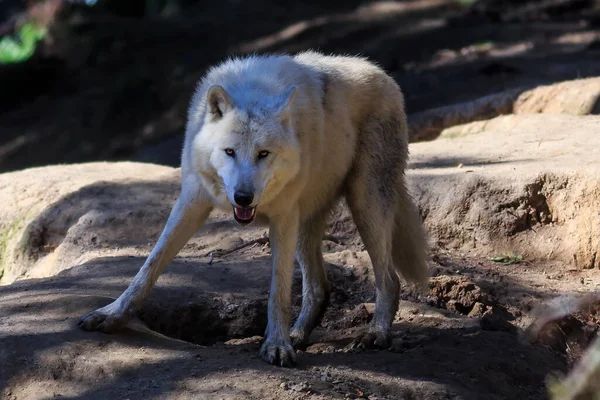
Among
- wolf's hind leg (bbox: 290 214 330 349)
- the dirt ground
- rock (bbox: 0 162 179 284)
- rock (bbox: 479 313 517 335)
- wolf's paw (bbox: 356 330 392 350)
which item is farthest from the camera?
rock (bbox: 0 162 179 284)

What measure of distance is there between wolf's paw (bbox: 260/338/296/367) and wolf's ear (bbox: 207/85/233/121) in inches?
55.0

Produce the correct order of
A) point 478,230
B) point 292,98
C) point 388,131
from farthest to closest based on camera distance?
1. point 478,230
2. point 388,131
3. point 292,98

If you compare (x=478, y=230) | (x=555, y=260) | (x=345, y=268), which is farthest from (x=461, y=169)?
(x=345, y=268)

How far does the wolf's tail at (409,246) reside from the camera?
6.38 m

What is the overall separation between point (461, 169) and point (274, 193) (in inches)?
138

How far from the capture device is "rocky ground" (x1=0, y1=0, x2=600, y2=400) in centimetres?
480

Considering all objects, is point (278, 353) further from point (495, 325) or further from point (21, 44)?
point (21, 44)

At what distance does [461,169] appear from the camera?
8172 millimetres

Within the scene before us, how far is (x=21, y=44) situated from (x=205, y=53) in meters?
4.96

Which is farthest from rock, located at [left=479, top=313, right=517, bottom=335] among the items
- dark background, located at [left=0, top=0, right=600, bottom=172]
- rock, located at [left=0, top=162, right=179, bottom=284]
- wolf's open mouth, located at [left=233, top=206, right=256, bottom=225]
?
dark background, located at [left=0, top=0, right=600, bottom=172]

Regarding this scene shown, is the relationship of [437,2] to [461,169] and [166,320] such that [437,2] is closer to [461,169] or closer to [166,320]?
[461,169]

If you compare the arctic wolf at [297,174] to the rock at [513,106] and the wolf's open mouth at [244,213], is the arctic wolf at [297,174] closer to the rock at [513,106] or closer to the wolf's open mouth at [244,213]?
the wolf's open mouth at [244,213]

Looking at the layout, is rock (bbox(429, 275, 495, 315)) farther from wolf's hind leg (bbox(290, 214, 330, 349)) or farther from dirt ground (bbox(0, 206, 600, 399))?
wolf's hind leg (bbox(290, 214, 330, 349))

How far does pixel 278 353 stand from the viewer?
16.7 ft
